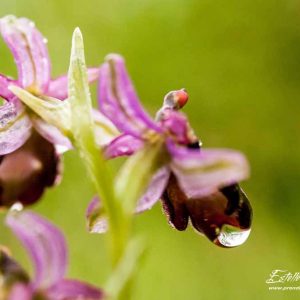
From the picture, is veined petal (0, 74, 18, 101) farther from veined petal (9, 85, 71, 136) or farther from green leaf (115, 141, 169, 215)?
green leaf (115, 141, 169, 215)

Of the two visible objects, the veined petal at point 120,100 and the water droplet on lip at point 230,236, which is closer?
the veined petal at point 120,100

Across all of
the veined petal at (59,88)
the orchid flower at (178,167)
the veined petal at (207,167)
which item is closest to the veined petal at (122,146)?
the orchid flower at (178,167)

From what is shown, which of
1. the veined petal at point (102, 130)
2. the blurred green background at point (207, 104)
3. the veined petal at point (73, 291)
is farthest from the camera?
the blurred green background at point (207, 104)

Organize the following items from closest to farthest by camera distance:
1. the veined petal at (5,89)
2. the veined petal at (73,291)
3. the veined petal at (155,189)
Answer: the veined petal at (73,291), the veined petal at (155,189), the veined petal at (5,89)

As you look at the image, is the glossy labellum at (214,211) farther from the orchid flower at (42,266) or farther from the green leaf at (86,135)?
the orchid flower at (42,266)

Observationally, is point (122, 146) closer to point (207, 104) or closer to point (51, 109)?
point (51, 109)

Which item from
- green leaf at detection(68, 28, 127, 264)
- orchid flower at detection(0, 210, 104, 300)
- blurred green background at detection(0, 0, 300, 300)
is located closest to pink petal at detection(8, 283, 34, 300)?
orchid flower at detection(0, 210, 104, 300)

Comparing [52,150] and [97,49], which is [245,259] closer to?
[97,49]

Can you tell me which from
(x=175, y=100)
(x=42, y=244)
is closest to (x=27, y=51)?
(x=175, y=100)

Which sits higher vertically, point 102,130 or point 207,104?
point 102,130
